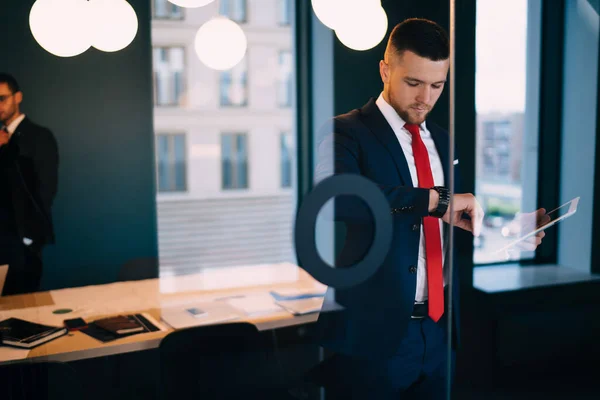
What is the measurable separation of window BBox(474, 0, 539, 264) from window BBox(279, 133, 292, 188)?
55 cm

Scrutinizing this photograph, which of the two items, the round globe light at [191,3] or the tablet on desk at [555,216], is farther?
the tablet on desk at [555,216]

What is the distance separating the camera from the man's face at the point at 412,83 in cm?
140

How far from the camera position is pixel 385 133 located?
54.9 inches

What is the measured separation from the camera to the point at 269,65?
1.47 meters

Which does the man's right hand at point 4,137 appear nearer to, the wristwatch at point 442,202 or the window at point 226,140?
the window at point 226,140

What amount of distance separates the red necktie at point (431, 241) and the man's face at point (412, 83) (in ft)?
0.15

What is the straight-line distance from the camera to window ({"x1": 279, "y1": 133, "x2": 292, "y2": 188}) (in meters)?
1.45

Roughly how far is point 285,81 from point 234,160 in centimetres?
27

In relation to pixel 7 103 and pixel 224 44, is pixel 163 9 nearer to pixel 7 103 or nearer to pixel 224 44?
pixel 224 44

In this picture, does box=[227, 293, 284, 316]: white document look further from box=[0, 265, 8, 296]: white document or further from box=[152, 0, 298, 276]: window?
box=[0, 265, 8, 296]: white document

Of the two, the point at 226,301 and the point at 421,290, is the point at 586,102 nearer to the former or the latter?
the point at 421,290

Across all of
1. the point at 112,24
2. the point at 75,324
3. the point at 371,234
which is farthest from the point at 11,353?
the point at 371,234

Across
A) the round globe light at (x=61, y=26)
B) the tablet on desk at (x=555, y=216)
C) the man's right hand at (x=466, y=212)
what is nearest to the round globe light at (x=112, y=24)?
the round globe light at (x=61, y=26)

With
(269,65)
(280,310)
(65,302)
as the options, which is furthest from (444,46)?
(65,302)
